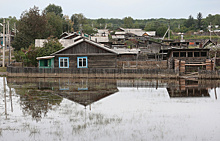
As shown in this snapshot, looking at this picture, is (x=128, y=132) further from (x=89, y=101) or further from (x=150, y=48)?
(x=150, y=48)

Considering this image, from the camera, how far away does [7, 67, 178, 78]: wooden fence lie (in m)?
42.6

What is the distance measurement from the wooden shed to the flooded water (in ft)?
44.2

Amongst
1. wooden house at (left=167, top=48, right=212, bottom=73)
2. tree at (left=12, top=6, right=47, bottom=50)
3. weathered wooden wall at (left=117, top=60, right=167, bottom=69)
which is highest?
tree at (left=12, top=6, right=47, bottom=50)

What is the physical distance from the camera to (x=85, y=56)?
46812 millimetres

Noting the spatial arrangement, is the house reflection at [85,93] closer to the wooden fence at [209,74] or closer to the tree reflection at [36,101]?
the tree reflection at [36,101]

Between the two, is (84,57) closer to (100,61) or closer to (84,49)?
(84,49)

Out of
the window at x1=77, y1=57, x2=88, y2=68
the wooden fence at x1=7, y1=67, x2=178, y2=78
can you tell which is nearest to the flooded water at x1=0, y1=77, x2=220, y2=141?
the wooden fence at x1=7, y1=67, x2=178, y2=78

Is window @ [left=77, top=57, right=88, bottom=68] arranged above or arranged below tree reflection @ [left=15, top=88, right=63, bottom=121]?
above

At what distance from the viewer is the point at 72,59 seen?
4712 cm

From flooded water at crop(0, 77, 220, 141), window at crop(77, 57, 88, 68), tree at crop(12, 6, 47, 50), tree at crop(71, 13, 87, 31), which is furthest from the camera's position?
tree at crop(71, 13, 87, 31)

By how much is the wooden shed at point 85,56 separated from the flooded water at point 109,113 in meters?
13.5

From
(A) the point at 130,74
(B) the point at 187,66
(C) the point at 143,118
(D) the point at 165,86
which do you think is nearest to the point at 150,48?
(B) the point at 187,66

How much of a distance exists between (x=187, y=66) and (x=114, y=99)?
2308 centimetres

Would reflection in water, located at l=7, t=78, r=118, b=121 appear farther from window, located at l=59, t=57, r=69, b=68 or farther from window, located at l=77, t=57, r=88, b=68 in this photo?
window, located at l=59, t=57, r=69, b=68
